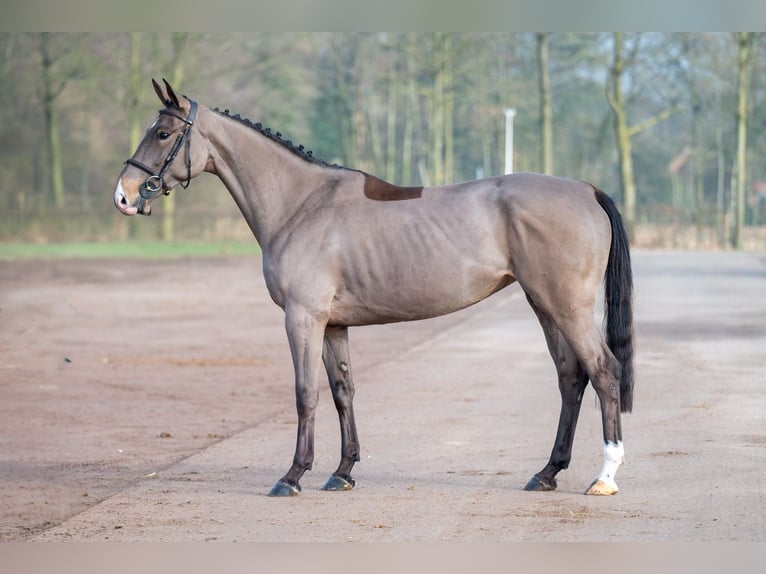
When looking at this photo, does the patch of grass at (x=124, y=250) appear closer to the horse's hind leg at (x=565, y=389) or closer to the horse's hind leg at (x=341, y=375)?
the horse's hind leg at (x=341, y=375)

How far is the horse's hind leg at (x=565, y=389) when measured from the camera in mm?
7898

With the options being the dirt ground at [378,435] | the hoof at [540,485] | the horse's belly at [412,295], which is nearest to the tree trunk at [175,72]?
the dirt ground at [378,435]

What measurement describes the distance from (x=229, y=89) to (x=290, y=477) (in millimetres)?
50063

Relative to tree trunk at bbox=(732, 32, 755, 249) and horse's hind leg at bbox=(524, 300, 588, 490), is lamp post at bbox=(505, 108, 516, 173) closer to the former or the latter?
tree trunk at bbox=(732, 32, 755, 249)

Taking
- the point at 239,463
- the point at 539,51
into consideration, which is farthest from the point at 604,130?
the point at 239,463

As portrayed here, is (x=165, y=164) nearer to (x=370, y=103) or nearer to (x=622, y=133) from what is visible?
(x=622, y=133)

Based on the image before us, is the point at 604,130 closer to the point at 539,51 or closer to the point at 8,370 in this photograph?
the point at 539,51

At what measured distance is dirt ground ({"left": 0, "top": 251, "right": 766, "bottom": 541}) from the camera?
6.96m

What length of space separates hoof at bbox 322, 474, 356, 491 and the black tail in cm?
164

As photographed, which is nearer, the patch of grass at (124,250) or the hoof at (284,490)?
the hoof at (284,490)

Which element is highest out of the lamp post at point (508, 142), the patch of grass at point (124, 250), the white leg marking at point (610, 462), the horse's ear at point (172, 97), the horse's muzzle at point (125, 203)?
the horse's ear at point (172, 97)

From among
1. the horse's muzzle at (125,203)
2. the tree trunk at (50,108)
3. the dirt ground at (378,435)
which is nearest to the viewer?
the dirt ground at (378,435)

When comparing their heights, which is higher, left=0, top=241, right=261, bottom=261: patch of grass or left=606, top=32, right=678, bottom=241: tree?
left=606, top=32, right=678, bottom=241: tree

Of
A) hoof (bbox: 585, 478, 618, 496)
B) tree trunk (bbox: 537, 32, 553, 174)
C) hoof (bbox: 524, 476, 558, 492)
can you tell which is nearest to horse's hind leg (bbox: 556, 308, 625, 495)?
hoof (bbox: 585, 478, 618, 496)
